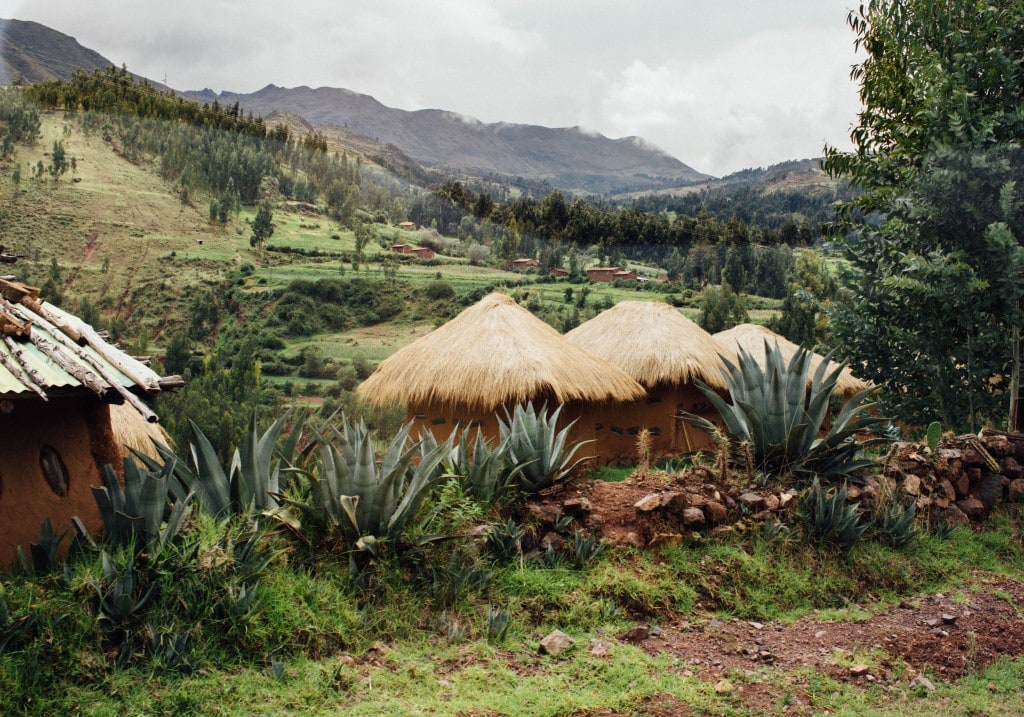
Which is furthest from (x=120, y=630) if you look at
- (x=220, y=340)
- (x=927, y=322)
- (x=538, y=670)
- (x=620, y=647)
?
(x=220, y=340)

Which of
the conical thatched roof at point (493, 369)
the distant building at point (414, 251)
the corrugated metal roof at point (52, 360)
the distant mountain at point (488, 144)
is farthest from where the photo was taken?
the distant mountain at point (488, 144)

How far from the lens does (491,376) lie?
8.94 metres

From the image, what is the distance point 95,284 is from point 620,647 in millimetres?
24871

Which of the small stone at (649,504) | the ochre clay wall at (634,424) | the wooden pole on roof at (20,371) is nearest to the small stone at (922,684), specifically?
the small stone at (649,504)

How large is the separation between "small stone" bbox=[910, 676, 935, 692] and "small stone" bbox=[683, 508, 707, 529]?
1.52 m

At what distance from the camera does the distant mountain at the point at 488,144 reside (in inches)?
1553

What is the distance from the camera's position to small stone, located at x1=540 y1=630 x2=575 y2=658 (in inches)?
149

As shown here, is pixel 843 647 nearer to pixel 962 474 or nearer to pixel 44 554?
pixel 962 474

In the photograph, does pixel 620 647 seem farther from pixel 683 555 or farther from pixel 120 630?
pixel 120 630

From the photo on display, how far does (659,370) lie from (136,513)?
807cm

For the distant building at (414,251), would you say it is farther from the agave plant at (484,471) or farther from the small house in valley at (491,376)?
the agave plant at (484,471)

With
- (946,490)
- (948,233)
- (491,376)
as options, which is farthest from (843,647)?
(491,376)

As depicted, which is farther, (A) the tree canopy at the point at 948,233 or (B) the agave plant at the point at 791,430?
(A) the tree canopy at the point at 948,233

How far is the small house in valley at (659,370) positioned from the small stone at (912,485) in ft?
15.8
